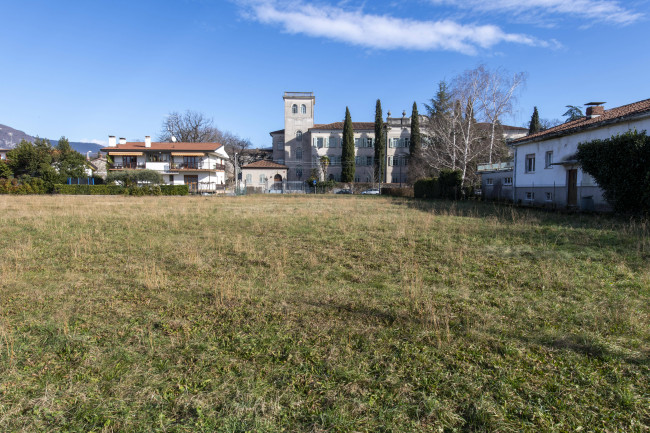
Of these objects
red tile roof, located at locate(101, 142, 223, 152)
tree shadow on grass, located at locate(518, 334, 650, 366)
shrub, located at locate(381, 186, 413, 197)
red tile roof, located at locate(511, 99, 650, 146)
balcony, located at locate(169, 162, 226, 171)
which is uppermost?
red tile roof, located at locate(101, 142, 223, 152)

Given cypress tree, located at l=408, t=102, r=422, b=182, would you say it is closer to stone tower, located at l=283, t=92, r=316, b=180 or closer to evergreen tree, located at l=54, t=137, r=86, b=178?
stone tower, located at l=283, t=92, r=316, b=180

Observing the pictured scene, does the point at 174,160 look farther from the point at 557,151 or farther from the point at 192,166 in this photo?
the point at 557,151

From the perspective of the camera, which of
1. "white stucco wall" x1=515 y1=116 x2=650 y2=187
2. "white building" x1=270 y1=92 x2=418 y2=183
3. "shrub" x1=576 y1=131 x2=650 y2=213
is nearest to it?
"shrub" x1=576 y1=131 x2=650 y2=213

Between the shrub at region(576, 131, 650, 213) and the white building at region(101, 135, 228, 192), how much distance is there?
4729 centimetres

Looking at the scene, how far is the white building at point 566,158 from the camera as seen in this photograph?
17000mm

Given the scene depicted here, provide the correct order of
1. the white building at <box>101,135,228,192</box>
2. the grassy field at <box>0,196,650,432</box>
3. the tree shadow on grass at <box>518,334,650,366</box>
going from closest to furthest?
the grassy field at <box>0,196,650,432</box>, the tree shadow on grass at <box>518,334,650,366</box>, the white building at <box>101,135,228,192</box>

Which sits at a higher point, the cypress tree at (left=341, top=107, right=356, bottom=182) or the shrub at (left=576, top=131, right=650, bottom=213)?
the cypress tree at (left=341, top=107, right=356, bottom=182)

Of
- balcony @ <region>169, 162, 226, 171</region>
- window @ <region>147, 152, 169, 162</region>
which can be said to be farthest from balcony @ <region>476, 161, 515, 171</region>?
window @ <region>147, 152, 169, 162</region>

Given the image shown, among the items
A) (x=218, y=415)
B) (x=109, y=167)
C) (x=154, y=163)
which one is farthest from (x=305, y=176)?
(x=218, y=415)

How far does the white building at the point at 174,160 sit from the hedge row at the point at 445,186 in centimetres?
3305

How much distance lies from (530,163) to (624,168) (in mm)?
10522

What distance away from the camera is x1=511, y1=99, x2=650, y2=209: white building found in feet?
55.8

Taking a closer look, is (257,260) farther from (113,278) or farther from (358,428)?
(358,428)

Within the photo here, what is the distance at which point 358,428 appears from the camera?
277 centimetres
